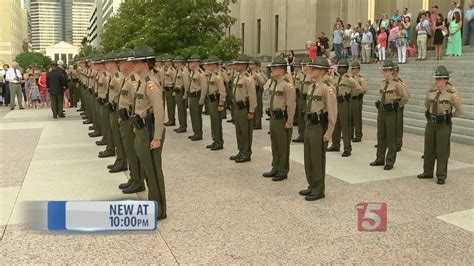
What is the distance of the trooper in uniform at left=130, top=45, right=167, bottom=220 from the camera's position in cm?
608

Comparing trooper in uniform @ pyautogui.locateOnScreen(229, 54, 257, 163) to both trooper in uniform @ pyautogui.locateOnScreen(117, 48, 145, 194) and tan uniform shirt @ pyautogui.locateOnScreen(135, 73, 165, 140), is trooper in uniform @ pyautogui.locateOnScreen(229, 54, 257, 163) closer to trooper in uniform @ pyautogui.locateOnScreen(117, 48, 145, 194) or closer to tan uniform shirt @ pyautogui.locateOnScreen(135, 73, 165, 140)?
trooper in uniform @ pyautogui.locateOnScreen(117, 48, 145, 194)

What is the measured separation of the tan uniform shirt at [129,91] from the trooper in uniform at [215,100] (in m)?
4.79

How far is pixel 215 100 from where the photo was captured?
39.7 feet

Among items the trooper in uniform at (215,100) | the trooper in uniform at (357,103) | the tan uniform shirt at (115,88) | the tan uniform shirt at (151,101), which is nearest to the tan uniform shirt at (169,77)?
the trooper in uniform at (215,100)

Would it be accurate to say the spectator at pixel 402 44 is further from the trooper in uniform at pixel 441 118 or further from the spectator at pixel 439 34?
the trooper in uniform at pixel 441 118

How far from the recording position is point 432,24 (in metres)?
19.2

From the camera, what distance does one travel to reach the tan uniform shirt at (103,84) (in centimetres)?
1034

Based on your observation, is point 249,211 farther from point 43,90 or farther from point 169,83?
point 43,90

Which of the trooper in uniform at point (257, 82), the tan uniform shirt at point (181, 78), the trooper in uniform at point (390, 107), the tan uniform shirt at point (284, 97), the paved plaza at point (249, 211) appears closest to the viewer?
the paved plaza at point (249, 211)

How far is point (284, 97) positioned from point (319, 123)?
1.41 meters

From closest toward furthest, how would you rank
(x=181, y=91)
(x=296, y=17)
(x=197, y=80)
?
(x=197, y=80)
(x=181, y=91)
(x=296, y=17)

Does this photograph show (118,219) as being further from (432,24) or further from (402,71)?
(432,24)

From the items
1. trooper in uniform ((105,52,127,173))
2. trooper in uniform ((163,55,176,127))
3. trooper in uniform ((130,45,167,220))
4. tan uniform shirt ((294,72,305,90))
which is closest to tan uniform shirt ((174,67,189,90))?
trooper in uniform ((163,55,176,127))

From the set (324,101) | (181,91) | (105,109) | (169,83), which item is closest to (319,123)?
(324,101)
